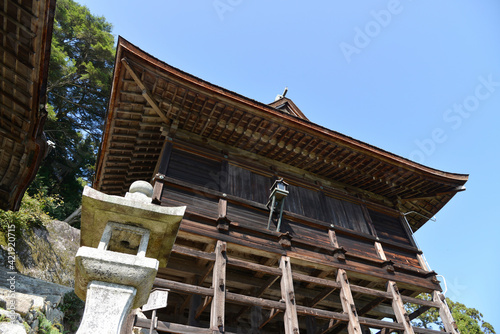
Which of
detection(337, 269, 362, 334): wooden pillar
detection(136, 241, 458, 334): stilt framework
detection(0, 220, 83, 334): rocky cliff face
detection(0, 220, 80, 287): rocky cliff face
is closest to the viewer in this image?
detection(136, 241, 458, 334): stilt framework

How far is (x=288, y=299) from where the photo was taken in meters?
7.32

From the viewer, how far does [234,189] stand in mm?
9203

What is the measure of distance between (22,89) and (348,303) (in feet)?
29.5

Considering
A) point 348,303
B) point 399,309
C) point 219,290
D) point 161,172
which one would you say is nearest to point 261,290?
point 219,290

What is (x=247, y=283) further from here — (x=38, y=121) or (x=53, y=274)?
(x=53, y=274)

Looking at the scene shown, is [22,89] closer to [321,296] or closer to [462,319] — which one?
[321,296]

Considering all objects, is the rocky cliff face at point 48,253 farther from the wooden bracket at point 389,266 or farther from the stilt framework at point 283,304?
the wooden bracket at point 389,266

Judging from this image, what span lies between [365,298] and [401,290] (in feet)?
Result: 4.24

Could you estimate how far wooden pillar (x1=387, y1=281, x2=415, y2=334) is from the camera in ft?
27.1

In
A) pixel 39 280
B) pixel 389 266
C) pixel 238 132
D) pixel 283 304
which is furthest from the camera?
pixel 39 280

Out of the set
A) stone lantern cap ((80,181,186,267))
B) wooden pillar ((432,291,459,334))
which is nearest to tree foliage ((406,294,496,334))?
wooden pillar ((432,291,459,334))

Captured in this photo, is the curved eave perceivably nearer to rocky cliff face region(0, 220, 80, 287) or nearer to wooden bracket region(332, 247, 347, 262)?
wooden bracket region(332, 247, 347, 262)

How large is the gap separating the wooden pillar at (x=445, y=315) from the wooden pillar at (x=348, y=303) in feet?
10.8

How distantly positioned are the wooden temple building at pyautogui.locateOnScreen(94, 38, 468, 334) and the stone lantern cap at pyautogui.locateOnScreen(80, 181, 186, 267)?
8.25 ft
